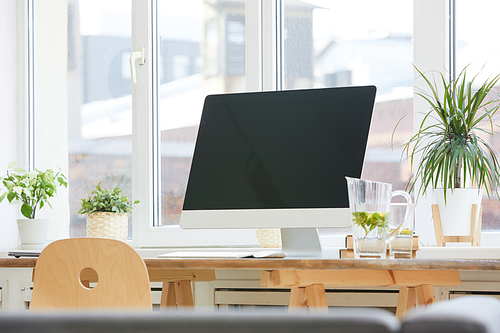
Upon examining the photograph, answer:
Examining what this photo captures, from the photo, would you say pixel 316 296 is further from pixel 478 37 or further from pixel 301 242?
pixel 478 37

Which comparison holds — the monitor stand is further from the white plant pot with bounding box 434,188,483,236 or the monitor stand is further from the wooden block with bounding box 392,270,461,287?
the white plant pot with bounding box 434,188,483,236

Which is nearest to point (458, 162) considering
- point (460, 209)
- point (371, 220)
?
point (460, 209)

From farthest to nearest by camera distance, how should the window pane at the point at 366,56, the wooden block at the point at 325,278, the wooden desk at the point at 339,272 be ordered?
1. the window pane at the point at 366,56
2. the wooden block at the point at 325,278
3. the wooden desk at the point at 339,272

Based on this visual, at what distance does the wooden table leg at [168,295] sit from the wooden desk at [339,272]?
304 millimetres

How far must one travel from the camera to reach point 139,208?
2520mm

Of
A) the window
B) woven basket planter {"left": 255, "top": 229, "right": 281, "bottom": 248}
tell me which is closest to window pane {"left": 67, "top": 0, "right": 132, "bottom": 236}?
the window

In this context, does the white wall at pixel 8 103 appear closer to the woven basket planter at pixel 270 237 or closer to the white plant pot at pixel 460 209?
the woven basket planter at pixel 270 237

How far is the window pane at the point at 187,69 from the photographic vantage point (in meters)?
2.51

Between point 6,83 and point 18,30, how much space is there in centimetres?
29

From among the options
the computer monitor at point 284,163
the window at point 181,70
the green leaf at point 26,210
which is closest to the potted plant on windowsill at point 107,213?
the window at point 181,70

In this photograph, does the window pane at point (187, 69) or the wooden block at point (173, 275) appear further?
the window pane at point (187, 69)

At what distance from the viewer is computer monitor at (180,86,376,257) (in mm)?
1564

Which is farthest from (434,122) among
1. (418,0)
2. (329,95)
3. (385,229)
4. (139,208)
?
(139,208)

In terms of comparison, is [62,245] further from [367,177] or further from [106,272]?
[367,177]
